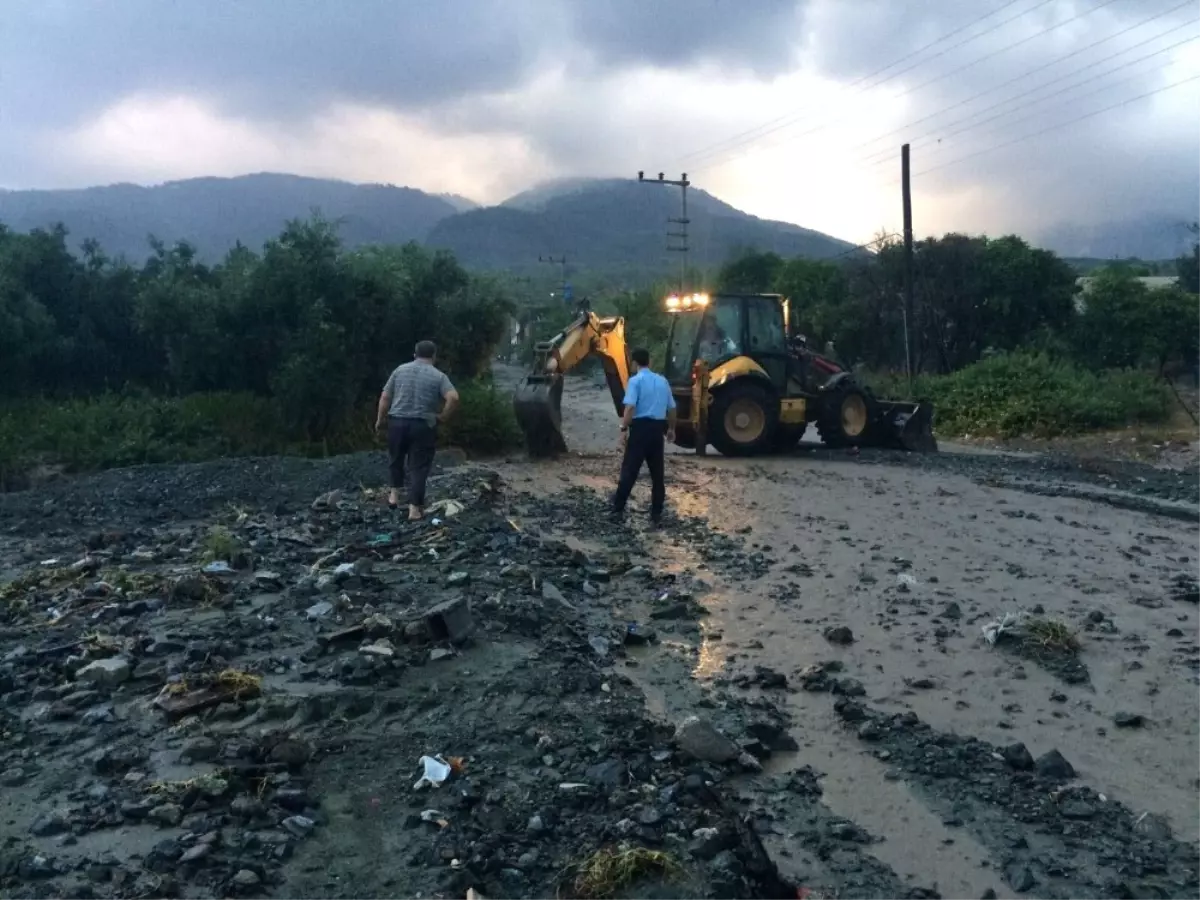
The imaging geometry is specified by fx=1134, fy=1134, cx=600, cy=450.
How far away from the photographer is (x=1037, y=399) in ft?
78.0

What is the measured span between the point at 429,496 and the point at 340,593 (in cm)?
421

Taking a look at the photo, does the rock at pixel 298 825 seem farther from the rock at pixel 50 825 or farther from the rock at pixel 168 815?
the rock at pixel 50 825

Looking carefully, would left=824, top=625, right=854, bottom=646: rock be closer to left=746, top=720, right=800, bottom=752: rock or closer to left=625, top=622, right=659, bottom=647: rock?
left=625, top=622, right=659, bottom=647: rock

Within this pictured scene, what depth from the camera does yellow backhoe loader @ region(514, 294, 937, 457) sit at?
16250 millimetres

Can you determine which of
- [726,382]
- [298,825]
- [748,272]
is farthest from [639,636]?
[748,272]

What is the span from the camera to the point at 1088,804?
4.91 m

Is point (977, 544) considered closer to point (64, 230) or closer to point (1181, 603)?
point (1181, 603)

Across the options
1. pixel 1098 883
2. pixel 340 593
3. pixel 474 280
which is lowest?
pixel 1098 883

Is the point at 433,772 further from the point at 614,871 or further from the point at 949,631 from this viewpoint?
the point at 949,631

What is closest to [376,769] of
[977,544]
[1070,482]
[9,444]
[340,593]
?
[340,593]

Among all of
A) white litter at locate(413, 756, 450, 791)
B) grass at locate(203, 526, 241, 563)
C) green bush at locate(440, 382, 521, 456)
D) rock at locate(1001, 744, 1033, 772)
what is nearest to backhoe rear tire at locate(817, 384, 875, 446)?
green bush at locate(440, 382, 521, 456)

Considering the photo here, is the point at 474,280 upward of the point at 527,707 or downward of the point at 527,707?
upward

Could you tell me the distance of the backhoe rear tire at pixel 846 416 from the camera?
18.2 metres

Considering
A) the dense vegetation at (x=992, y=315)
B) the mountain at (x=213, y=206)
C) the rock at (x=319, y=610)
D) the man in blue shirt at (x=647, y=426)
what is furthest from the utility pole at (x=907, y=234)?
the mountain at (x=213, y=206)
